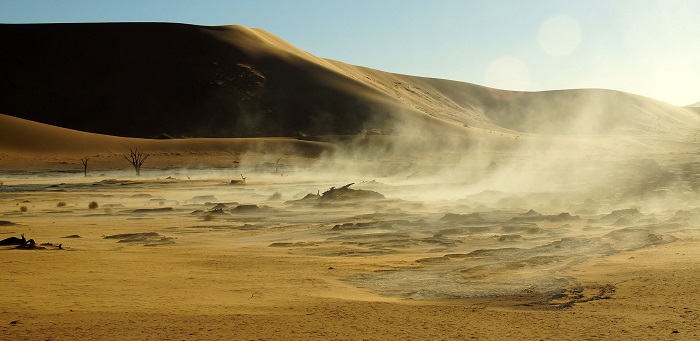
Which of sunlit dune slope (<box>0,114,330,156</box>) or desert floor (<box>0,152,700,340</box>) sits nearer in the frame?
desert floor (<box>0,152,700,340</box>)

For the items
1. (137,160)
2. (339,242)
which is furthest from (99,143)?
(339,242)

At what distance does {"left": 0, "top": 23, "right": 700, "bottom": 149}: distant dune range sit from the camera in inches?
3605

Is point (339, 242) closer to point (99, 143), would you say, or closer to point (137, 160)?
point (137, 160)

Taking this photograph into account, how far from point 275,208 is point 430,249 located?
12562 millimetres

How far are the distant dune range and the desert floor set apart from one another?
62.3 metres

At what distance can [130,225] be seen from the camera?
21.2 metres

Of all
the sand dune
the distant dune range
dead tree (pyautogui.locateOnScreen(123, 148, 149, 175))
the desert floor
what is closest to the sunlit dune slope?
the sand dune

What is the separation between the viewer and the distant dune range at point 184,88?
91.6 metres

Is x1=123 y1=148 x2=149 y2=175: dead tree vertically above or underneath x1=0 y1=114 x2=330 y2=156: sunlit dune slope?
underneath

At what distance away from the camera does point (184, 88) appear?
3890 inches


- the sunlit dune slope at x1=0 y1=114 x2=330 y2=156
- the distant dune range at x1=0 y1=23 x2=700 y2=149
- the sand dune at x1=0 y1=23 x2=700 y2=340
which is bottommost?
the sand dune at x1=0 y1=23 x2=700 y2=340

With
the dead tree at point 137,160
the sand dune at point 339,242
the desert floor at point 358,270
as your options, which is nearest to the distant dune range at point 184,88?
the sand dune at point 339,242

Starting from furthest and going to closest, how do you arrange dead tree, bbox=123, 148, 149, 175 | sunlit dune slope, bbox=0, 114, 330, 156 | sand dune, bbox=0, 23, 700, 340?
1. sunlit dune slope, bbox=0, 114, 330, 156
2. dead tree, bbox=123, 148, 149, 175
3. sand dune, bbox=0, 23, 700, 340

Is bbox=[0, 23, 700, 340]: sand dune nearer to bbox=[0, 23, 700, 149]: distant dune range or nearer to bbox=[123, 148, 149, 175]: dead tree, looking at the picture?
bbox=[123, 148, 149, 175]: dead tree
